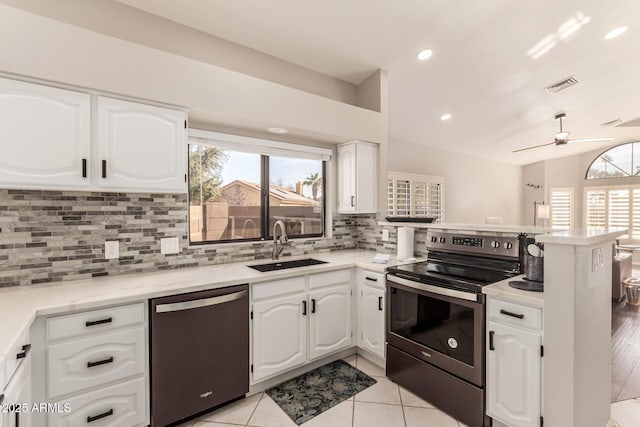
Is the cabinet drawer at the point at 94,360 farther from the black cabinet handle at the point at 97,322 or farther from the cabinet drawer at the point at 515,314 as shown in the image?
the cabinet drawer at the point at 515,314

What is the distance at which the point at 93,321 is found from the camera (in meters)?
1.56

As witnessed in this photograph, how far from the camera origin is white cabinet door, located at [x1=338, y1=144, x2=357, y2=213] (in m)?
3.17

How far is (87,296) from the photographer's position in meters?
1.62

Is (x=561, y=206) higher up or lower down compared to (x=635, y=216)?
higher up

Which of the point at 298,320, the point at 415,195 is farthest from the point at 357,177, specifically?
the point at 415,195

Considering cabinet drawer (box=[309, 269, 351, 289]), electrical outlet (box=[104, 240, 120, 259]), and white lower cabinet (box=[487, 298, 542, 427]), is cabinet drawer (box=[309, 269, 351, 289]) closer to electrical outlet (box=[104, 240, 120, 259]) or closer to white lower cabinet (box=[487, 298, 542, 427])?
white lower cabinet (box=[487, 298, 542, 427])

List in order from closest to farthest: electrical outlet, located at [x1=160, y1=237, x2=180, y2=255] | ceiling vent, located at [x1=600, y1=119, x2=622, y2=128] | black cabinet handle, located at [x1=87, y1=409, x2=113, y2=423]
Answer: black cabinet handle, located at [x1=87, y1=409, x2=113, y2=423] → electrical outlet, located at [x1=160, y1=237, x2=180, y2=255] → ceiling vent, located at [x1=600, y1=119, x2=622, y2=128]

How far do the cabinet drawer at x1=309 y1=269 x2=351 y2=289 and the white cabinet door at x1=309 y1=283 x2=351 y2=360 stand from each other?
44 millimetres

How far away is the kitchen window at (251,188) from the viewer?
2.57 metres

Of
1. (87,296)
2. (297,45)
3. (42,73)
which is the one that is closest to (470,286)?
(87,296)

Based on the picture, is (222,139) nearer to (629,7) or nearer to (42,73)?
(42,73)

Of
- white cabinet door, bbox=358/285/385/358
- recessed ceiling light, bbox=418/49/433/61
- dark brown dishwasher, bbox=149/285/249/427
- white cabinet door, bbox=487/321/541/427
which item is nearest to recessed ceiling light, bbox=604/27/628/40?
recessed ceiling light, bbox=418/49/433/61

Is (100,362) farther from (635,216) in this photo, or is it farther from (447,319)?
(635,216)

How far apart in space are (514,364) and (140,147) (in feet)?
8.48
